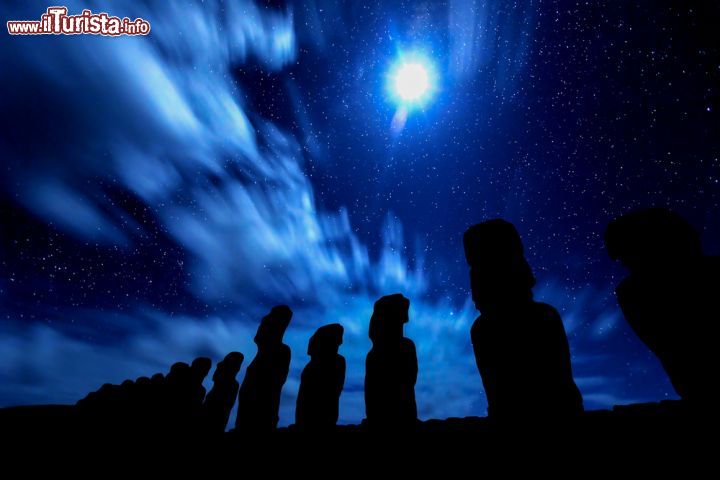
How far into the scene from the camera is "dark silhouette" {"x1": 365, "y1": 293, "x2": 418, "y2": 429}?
15.1ft

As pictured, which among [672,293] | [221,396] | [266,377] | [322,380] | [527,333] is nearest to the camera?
[672,293]

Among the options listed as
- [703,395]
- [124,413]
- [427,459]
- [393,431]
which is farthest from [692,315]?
[124,413]

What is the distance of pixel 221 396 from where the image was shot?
8250mm

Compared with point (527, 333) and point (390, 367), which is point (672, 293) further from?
point (390, 367)

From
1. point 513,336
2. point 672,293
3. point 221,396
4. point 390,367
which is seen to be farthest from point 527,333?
point 221,396

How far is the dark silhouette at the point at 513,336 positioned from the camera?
3.04m

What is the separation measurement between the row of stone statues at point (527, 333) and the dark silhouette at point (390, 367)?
16 mm

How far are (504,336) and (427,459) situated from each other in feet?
4.85

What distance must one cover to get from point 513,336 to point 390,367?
6.84 feet

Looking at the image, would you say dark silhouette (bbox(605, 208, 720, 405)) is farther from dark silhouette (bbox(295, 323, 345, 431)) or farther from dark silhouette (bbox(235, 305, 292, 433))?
dark silhouette (bbox(235, 305, 292, 433))

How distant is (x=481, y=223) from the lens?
409cm

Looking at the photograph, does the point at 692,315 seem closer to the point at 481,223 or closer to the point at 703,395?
the point at 703,395

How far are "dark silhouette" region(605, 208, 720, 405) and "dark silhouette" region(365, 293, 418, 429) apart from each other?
2883mm

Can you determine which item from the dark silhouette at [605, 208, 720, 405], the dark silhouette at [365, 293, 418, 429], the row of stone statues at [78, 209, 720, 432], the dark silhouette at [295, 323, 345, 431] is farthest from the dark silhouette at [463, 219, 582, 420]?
the dark silhouette at [295, 323, 345, 431]
